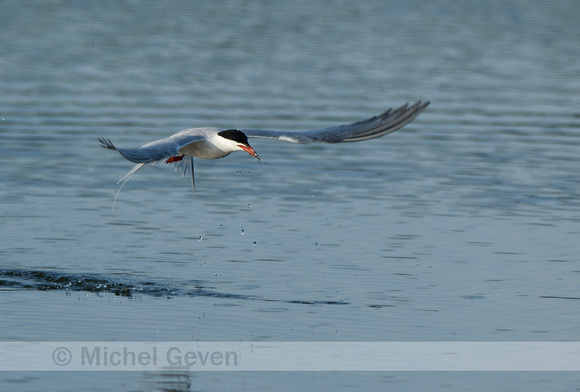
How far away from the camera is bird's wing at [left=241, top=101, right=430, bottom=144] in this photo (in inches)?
496

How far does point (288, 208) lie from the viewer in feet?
54.8

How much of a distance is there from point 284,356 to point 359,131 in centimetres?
314

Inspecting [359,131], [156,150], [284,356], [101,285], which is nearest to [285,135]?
[359,131]

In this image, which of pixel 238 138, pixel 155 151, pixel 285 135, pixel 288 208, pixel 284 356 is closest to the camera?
pixel 284 356

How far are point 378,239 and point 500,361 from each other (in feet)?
14.7

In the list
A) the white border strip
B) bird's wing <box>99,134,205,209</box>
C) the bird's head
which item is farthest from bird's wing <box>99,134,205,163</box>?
the white border strip

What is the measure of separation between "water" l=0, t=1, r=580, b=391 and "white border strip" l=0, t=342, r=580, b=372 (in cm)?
17

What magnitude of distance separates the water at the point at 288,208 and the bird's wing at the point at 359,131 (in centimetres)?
147

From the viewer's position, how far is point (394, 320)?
11633 millimetres

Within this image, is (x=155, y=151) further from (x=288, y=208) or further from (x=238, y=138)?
(x=288, y=208)

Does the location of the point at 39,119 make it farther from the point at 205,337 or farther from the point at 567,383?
the point at 567,383

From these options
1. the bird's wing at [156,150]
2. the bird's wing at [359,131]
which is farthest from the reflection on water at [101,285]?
the bird's wing at [359,131]

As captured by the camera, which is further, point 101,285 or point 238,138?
point 101,285

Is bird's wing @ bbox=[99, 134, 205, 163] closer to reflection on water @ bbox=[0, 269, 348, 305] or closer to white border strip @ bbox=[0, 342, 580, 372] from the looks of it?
reflection on water @ bbox=[0, 269, 348, 305]
